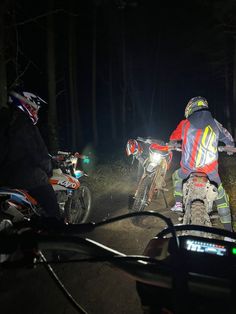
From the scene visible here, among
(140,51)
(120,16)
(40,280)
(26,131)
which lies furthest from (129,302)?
(140,51)

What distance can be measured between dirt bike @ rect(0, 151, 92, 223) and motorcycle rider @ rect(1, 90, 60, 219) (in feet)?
0.63

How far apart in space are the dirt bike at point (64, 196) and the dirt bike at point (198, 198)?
7.54 feet

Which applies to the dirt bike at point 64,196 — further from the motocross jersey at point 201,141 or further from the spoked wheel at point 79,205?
the motocross jersey at point 201,141

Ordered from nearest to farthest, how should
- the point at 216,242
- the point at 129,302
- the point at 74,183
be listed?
the point at 216,242, the point at 129,302, the point at 74,183

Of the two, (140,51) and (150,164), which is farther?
(140,51)

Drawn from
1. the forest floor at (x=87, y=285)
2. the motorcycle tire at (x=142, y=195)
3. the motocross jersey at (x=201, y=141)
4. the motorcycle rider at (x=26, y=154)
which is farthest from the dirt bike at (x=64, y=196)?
the motocross jersey at (x=201, y=141)

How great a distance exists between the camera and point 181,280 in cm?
144

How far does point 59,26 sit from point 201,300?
64.8ft

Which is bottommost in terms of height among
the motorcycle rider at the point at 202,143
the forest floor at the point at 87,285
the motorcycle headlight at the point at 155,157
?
the forest floor at the point at 87,285

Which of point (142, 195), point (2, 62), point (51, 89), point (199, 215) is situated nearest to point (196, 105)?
point (199, 215)

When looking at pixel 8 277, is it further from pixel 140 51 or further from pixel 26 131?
pixel 140 51

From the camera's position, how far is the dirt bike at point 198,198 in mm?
4465

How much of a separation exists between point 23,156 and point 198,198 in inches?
97.6

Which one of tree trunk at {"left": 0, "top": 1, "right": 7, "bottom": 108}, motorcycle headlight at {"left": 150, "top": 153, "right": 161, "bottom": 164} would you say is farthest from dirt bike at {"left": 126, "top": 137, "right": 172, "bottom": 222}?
tree trunk at {"left": 0, "top": 1, "right": 7, "bottom": 108}
